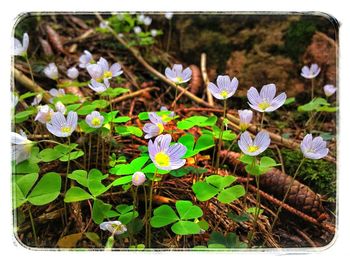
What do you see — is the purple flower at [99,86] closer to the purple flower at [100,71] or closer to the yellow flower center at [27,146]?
the purple flower at [100,71]

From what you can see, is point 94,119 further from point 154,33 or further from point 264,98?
point 154,33

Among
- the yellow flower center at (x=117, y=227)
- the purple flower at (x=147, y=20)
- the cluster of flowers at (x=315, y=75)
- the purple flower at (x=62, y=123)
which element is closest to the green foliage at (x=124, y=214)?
the yellow flower center at (x=117, y=227)

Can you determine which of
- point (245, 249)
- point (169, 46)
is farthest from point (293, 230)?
point (169, 46)

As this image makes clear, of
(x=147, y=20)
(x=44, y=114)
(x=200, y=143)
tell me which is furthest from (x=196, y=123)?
(x=147, y=20)

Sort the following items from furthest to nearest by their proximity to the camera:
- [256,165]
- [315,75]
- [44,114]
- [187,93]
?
[187,93] < [315,75] < [44,114] < [256,165]

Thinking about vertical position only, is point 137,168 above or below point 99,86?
below
